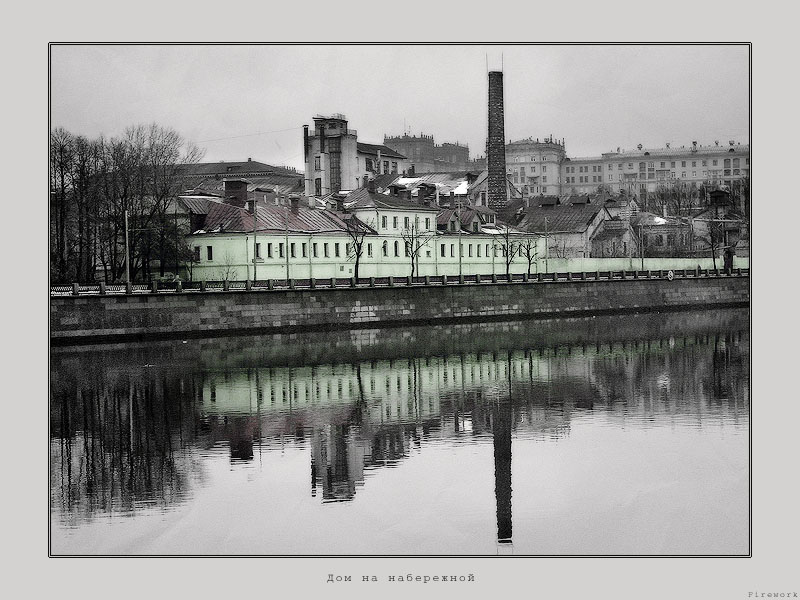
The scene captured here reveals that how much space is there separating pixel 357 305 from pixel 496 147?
26.2 meters

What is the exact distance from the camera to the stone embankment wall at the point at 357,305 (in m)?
39.4

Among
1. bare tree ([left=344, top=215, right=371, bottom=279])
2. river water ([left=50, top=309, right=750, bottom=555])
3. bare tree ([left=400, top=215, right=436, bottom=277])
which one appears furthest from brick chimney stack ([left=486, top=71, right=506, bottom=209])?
river water ([left=50, top=309, right=750, bottom=555])

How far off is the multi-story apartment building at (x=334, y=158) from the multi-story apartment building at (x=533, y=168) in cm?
905

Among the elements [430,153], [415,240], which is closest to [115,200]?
[415,240]

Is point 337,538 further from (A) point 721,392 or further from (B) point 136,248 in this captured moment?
→ (B) point 136,248

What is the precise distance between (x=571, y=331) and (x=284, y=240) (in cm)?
1383

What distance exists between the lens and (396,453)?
21812 millimetres

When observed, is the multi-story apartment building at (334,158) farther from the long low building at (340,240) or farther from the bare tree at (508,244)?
the bare tree at (508,244)

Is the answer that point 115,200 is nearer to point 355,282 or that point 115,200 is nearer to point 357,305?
point 355,282

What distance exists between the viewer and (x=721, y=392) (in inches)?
1131

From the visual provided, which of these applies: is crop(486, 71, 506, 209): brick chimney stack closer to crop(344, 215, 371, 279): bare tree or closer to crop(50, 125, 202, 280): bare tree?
crop(344, 215, 371, 279): bare tree

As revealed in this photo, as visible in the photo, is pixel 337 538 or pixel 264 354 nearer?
pixel 337 538

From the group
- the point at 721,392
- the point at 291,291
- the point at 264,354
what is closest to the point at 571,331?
the point at 291,291

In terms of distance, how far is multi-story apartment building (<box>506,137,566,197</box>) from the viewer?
77281 mm
